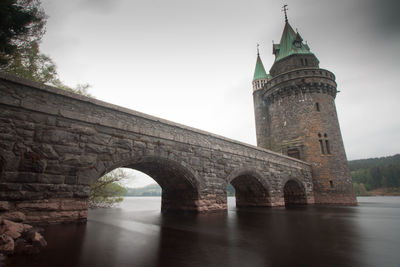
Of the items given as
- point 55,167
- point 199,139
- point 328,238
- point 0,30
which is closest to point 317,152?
point 199,139

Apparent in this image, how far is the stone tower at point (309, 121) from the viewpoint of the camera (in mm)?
18172

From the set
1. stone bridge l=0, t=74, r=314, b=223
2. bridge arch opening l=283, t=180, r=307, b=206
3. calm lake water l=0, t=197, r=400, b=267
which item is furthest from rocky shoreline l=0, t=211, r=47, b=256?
bridge arch opening l=283, t=180, r=307, b=206

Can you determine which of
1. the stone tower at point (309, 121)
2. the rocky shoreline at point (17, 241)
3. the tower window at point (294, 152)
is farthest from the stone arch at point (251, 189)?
the rocky shoreline at point (17, 241)

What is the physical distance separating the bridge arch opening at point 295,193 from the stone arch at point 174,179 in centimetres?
1078

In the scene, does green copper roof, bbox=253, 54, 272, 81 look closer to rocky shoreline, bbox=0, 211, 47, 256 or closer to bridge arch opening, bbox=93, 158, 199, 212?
bridge arch opening, bbox=93, 158, 199, 212

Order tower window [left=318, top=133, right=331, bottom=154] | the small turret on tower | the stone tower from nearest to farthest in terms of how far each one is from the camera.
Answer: the stone tower
tower window [left=318, top=133, right=331, bottom=154]
the small turret on tower

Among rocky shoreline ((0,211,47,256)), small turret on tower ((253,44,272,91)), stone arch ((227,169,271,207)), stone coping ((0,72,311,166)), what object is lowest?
rocky shoreline ((0,211,47,256))

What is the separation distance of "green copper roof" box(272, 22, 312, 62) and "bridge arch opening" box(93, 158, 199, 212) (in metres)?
20.8

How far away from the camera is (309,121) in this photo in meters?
19.3

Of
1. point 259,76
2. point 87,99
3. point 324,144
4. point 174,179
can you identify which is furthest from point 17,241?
point 259,76

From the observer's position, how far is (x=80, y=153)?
5516 millimetres

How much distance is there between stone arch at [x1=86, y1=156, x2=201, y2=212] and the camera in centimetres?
773

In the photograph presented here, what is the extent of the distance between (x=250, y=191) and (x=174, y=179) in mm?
6907

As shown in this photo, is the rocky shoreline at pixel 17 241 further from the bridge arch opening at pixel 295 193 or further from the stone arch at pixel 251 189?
the bridge arch opening at pixel 295 193
